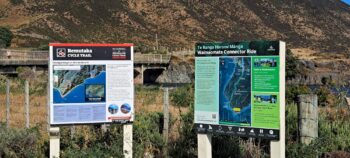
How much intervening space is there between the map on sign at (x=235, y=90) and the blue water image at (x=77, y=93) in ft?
7.44

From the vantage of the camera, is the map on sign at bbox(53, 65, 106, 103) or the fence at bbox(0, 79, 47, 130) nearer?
the map on sign at bbox(53, 65, 106, 103)

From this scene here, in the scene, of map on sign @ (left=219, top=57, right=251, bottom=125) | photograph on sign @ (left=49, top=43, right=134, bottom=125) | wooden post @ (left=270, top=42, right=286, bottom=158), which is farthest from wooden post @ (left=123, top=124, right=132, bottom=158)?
wooden post @ (left=270, top=42, right=286, bottom=158)

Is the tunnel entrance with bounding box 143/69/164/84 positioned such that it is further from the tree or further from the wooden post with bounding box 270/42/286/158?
the wooden post with bounding box 270/42/286/158

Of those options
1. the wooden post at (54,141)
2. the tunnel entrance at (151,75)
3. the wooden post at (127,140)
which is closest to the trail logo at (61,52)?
the wooden post at (54,141)

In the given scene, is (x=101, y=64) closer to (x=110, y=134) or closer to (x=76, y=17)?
(x=110, y=134)

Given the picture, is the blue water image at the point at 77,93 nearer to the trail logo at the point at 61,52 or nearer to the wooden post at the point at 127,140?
the trail logo at the point at 61,52

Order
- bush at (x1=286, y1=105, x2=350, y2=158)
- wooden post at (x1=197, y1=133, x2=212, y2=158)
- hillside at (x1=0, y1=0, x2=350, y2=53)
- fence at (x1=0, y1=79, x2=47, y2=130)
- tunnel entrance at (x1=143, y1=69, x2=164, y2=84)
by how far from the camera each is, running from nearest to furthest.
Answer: wooden post at (x1=197, y1=133, x2=212, y2=158)
bush at (x1=286, y1=105, x2=350, y2=158)
fence at (x1=0, y1=79, x2=47, y2=130)
tunnel entrance at (x1=143, y1=69, x2=164, y2=84)
hillside at (x1=0, y1=0, x2=350, y2=53)

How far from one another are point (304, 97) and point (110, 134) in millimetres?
3717

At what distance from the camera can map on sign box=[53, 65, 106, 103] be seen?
30.7ft

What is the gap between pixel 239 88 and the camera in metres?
8.30

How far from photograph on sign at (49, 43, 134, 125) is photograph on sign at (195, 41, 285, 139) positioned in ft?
5.04

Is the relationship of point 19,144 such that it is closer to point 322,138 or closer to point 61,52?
point 61,52

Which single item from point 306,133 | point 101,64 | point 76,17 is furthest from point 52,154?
point 76,17

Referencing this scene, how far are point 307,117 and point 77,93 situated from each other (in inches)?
161
